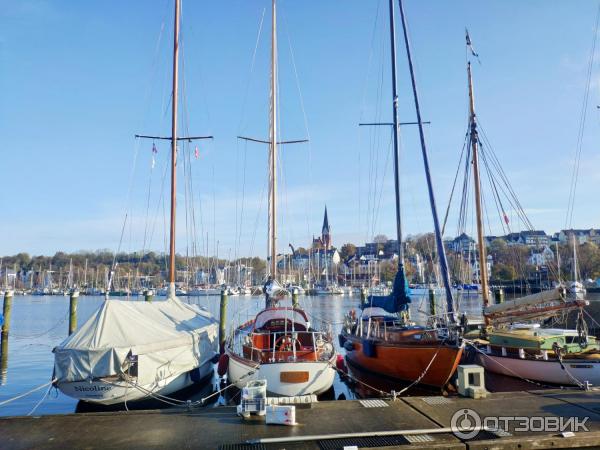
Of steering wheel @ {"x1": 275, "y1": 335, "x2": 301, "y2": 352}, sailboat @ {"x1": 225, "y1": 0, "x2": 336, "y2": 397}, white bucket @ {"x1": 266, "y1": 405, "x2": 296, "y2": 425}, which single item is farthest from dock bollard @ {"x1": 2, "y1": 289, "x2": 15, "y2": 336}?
white bucket @ {"x1": 266, "y1": 405, "x2": 296, "y2": 425}

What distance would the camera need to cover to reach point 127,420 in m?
10.5

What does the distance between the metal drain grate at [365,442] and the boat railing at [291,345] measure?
5.55m

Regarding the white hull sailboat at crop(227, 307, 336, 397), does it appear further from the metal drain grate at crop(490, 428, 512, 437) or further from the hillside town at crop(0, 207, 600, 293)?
the hillside town at crop(0, 207, 600, 293)

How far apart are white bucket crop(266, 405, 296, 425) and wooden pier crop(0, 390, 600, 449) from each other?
18 centimetres

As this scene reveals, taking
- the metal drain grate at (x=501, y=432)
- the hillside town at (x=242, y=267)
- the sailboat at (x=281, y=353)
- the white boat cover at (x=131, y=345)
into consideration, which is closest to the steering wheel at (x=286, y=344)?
the sailboat at (x=281, y=353)

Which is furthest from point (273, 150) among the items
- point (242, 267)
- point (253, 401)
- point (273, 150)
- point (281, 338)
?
point (242, 267)

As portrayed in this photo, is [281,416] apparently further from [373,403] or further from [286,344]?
[286,344]

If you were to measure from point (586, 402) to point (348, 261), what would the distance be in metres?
167

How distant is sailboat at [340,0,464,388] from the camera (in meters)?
15.6

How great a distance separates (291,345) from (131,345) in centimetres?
593

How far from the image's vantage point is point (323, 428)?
964cm

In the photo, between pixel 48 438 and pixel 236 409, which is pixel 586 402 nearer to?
pixel 236 409

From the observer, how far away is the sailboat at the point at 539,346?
16.1 metres

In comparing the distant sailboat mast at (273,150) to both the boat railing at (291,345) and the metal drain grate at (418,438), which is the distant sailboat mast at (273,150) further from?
the metal drain grate at (418,438)
